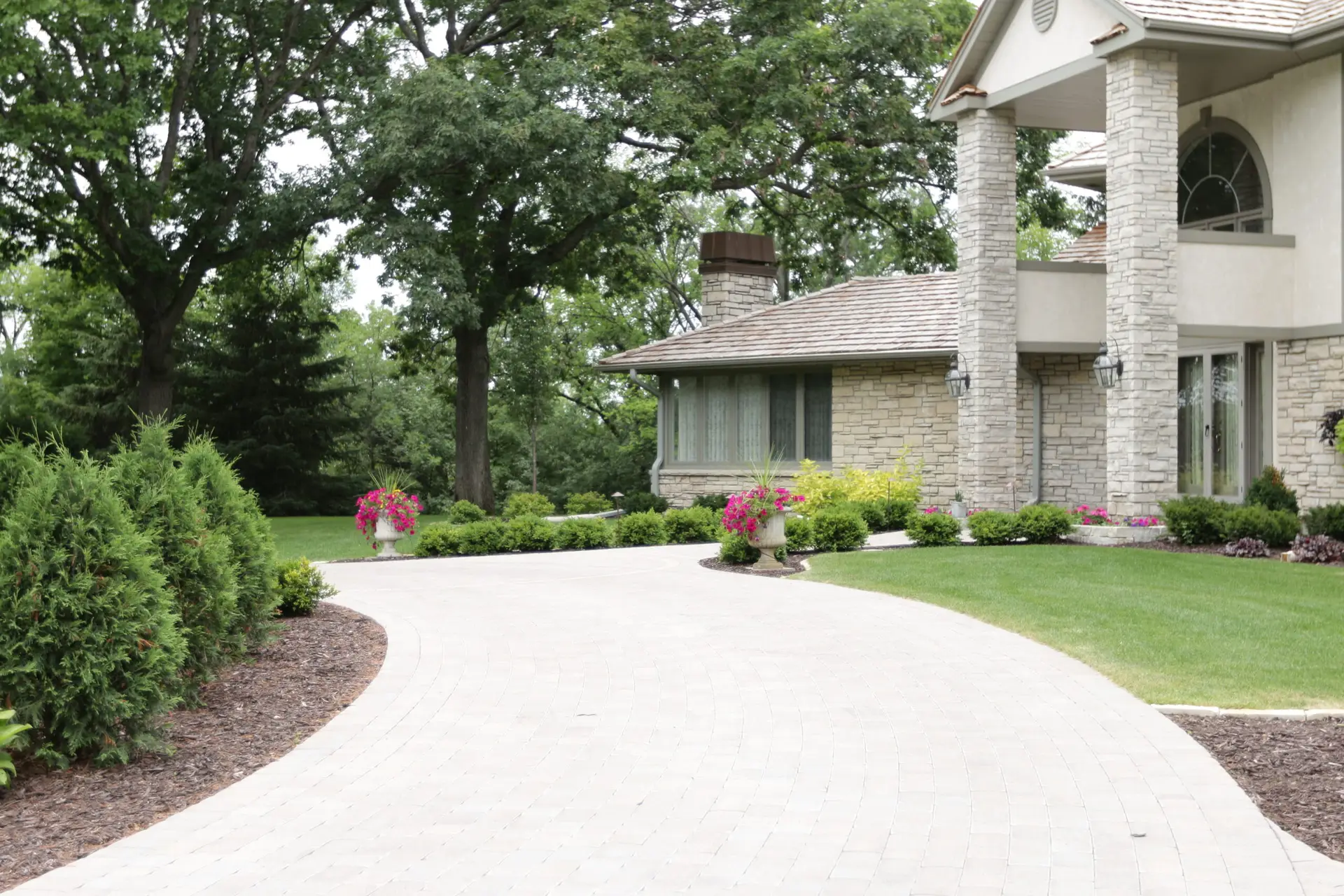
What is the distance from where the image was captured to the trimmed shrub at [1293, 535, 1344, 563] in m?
14.0

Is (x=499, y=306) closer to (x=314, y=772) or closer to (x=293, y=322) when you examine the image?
(x=293, y=322)

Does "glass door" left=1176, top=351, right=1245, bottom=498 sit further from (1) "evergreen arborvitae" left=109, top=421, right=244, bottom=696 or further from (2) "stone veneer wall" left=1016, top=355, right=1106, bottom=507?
(1) "evergreen arborvitae" left=109, top=421, right=244, bottom=696

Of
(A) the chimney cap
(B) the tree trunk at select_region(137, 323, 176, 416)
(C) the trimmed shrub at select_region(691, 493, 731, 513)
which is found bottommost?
(C) the trimmed shrub at select_region(691, 493, 731, 513)

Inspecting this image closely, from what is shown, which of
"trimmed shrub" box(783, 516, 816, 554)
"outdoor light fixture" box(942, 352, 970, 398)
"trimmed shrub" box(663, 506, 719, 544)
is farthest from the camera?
"outdoor light fixture" box(942, 352, 970, 398)

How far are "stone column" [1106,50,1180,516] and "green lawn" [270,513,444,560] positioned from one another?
10.2 metres

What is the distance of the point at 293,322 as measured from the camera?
Answer: 33.6 m

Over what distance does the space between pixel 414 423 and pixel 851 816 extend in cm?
3604

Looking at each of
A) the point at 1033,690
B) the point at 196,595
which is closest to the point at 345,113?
the point at 196,595

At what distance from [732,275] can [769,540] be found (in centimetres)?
1248

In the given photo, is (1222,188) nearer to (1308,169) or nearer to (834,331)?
(1308,169)

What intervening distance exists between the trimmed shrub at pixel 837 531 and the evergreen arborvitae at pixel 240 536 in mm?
8611

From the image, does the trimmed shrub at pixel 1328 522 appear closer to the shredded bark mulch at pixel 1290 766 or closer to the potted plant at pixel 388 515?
the shredded bark mulch at pixel 1290 766

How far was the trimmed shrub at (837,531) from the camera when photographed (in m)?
16.1

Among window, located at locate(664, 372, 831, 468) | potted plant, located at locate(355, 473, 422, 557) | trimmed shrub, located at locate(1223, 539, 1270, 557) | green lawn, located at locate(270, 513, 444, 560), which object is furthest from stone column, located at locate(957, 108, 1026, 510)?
green lawn, located at locate(270, 513, 444, 560)
